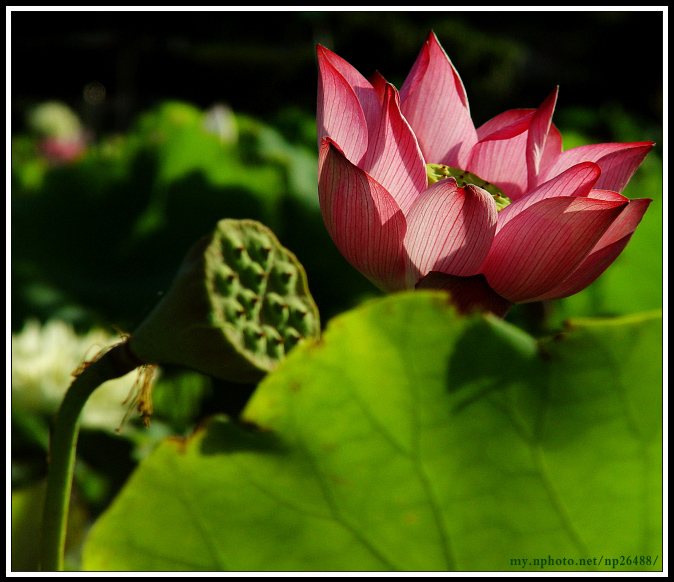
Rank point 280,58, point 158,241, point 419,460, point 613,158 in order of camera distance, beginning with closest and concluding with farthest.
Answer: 1. point 419,460
2. point 613,158
3. point 158,241
4. point 280,58

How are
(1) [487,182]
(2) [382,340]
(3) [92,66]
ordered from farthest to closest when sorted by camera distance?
(3) [92,66] < (1) [487,182] < (2) [382,340]

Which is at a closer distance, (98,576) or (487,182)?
(98,576)

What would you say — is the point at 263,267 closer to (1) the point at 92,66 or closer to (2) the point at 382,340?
(2) the point at 382,340

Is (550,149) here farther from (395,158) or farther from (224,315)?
(224,315)

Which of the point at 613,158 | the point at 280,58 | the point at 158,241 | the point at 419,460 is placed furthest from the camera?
the point at 280,58

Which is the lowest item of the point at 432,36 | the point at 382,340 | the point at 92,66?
the point at 382,340

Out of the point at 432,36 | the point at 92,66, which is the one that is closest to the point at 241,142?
the point at 432,36

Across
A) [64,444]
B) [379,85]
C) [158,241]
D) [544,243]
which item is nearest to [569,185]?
[544,243]

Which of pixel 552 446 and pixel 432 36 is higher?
pixel 432 36
